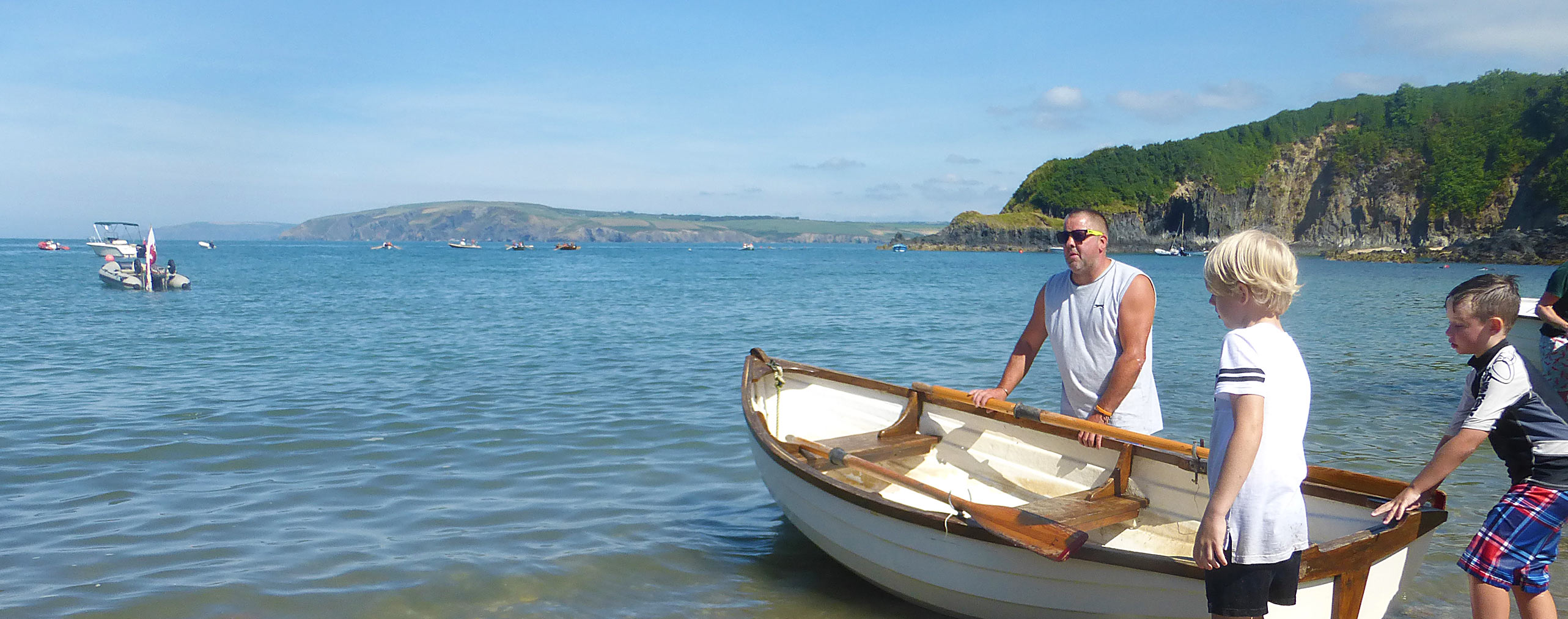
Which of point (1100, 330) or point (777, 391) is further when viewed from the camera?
point (777, 391)

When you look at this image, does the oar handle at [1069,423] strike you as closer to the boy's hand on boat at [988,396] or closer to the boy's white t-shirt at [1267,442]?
the boy's hand on boat at [988,396]

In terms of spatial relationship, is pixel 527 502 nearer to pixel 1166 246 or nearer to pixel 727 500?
pixel 727 500

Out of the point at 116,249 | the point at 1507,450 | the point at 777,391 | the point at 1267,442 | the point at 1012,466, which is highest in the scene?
the point at 116,249

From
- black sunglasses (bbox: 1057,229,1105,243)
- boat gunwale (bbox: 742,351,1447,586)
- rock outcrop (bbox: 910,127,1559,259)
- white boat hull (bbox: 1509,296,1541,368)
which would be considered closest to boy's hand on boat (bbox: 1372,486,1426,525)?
boat gunwale (bbox: 742,351,1447,586)

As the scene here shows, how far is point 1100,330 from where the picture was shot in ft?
16.9

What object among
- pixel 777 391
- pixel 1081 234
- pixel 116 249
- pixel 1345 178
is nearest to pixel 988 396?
pixel 1081 234

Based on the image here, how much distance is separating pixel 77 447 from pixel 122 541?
3.72m

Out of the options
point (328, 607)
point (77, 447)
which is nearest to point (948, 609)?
point (328, 607)

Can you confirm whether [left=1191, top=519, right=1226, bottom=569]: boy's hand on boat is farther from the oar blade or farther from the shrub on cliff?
the shrub on cliff

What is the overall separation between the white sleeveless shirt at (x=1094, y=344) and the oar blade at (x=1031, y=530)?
3.89 feet

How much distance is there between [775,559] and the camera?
665 centimetres

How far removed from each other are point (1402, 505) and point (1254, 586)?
1.20 metres

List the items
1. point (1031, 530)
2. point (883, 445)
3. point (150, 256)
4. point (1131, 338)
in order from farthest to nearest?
point (150, 256) → point (883, 445) → point (1131, 338) → point (1031, 530)

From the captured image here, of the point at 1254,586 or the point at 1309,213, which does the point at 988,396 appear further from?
the point at 1309,213
